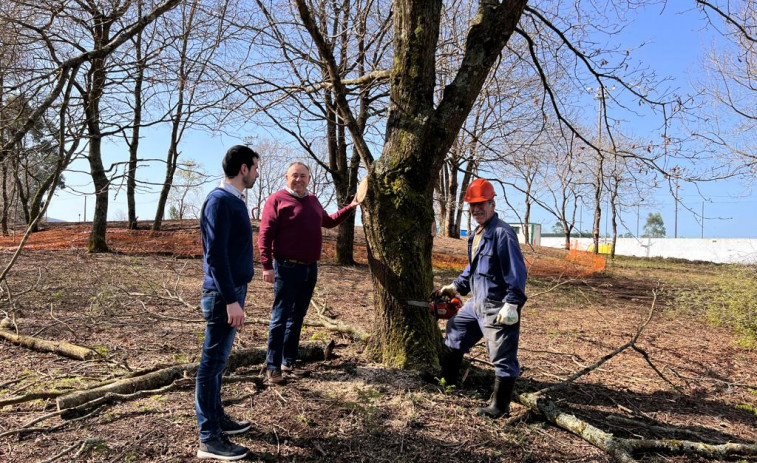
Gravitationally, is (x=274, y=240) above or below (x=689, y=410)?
above

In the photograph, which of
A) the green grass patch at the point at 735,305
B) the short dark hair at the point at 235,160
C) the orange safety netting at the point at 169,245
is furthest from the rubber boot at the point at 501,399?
the orange safety netting at the point at 169,245

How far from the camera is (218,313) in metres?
2.66

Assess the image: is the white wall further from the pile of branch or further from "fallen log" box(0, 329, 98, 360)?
"fallen log" box(0, 329, 98, 360)

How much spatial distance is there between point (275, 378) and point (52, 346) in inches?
92.7

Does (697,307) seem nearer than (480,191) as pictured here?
No

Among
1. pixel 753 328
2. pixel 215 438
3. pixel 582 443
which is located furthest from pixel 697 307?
pixel 215 438

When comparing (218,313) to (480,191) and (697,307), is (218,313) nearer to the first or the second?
(480,191)

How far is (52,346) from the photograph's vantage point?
4.33 meters

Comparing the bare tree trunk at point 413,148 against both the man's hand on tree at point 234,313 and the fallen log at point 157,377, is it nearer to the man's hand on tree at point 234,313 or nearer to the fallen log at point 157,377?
the fallen log at point 157,377

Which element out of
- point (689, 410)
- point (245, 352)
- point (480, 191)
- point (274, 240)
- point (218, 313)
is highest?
point (480, 191)

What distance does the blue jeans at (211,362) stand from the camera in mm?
2650

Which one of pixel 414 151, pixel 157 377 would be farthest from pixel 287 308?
pixel 414 151

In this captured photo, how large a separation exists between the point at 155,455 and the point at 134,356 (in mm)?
1962

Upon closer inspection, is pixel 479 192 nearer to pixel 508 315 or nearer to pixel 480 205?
pixel 480 205
